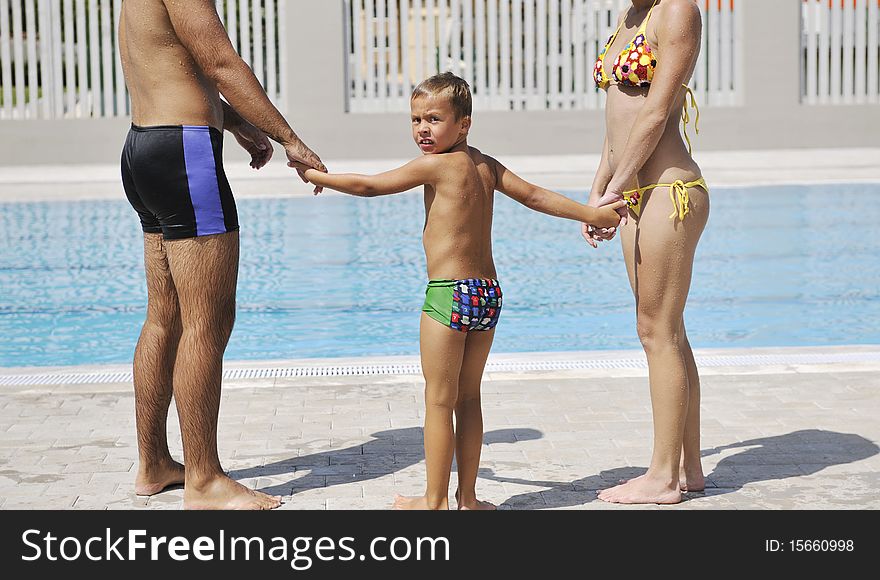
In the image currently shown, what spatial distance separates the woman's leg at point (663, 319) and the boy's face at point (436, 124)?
0.78 meters

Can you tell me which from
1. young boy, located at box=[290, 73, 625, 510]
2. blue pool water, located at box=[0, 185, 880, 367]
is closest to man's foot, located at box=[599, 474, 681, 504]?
young boy, located at box=[290, 73, 625, 510]

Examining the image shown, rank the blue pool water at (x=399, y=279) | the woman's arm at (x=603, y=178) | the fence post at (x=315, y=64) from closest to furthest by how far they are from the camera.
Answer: the woman's arm at (x=603, y=178)
the blue pool water at (x=399, y=279)
the fence post at (x=315, y=64)

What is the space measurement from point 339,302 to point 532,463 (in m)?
5.66

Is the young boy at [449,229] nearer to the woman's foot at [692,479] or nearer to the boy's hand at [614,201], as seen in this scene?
the boy's hand at [614,201]

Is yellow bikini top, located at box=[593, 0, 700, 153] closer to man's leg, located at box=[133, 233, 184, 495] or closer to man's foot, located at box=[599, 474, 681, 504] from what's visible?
man's foot, located at box=[599, 474, 681, 504]

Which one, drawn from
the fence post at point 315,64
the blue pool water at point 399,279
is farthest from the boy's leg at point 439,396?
the fence post at point 315,64

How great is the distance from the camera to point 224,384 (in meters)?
6.15

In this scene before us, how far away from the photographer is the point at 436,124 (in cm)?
386

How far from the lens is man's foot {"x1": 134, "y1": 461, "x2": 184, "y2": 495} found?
4359mm

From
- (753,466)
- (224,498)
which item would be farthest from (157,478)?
(753,466)

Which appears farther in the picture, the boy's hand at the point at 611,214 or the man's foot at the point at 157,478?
the man's foot at the point at 157,478

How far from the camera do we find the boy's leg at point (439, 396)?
3898 millimetres
